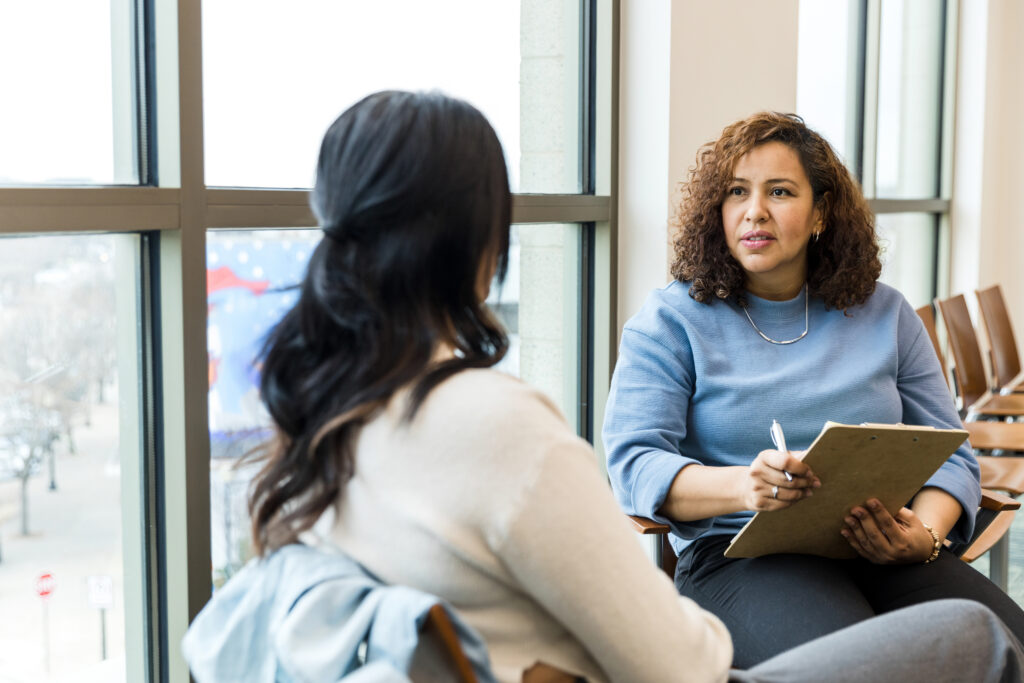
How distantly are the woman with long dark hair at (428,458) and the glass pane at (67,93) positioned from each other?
0.68 m

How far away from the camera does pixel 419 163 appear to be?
39.8 inches

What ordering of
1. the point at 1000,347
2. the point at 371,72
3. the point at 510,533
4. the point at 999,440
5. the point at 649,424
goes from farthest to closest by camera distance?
the point at 1000,347
the point at 999,440
the point at 371,72
the point at 649,424
the point at 510,533

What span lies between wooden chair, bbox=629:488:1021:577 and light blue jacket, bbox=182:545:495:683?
2.64 ft

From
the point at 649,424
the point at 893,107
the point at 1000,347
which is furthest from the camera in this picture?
the point at 893,107

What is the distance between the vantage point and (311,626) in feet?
3.21

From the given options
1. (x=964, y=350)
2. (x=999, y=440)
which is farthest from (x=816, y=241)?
(x=964, y=350)

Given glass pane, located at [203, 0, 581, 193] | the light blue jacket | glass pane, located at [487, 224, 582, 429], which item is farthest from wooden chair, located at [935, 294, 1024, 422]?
the light blue jacket

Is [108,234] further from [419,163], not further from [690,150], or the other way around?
[690,150]

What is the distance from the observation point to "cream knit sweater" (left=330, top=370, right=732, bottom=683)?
960 mm

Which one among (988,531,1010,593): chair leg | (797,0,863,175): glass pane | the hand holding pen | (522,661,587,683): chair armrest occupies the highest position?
(797,0,863,175): glass pane

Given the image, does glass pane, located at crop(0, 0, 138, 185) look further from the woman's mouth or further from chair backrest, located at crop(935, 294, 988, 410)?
chair backrest, located at crop(935, 294, 988, 410)

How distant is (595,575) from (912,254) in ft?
15.6

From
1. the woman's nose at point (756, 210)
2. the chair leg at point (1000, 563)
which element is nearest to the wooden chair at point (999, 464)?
the chair leg at point (1000, 563)

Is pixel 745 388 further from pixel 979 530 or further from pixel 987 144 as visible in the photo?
pixel 987 144
